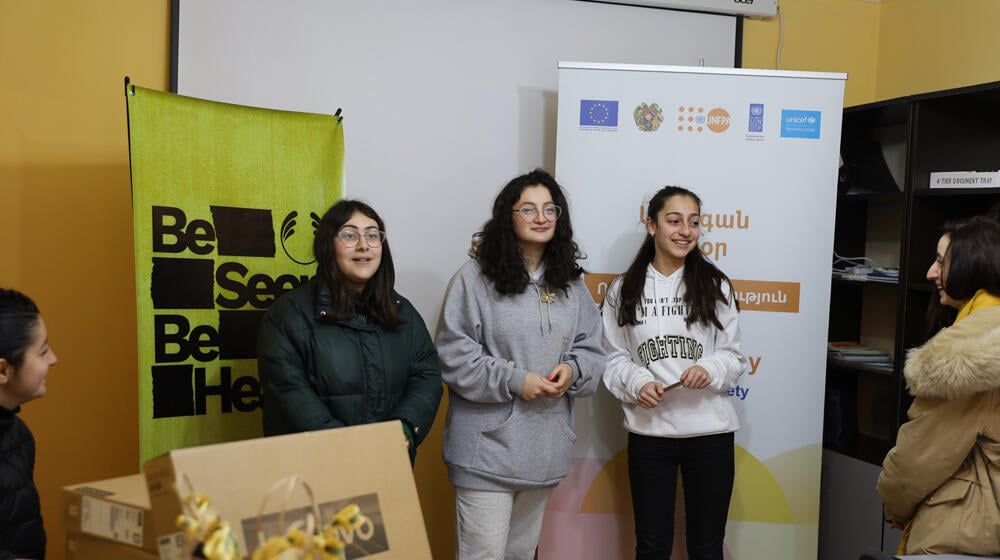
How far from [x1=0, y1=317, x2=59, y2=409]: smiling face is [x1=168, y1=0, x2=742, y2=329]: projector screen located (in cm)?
156

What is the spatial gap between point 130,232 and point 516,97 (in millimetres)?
1647

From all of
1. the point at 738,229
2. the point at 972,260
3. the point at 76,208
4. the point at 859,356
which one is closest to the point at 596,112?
the point at 738,229

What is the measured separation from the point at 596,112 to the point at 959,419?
5.35 feet

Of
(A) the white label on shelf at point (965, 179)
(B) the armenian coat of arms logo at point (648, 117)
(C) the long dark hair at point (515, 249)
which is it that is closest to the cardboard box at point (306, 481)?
(C) the long dark hair at point (515, 249)

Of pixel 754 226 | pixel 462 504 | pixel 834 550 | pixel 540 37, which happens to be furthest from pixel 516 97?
pixel 834 550

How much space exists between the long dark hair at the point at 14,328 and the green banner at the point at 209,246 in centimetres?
65

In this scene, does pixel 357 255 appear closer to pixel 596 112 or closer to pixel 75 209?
pixel 596 112

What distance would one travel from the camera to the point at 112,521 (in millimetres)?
1531

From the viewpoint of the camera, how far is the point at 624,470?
9.71ft

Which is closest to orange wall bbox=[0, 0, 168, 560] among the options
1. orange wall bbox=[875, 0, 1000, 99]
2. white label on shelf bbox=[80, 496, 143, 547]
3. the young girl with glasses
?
the young girl with glasses

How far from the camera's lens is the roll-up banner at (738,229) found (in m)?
2.91

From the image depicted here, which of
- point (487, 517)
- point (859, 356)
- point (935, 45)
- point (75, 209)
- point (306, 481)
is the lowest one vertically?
point (487, 517)

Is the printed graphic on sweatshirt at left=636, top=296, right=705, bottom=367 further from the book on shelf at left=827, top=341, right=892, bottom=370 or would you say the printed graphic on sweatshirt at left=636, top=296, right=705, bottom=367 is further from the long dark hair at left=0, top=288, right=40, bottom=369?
the long dark hair at left=0, top=288, right=40, bottom=369

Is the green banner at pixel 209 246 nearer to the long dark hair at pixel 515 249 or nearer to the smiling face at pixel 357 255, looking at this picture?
the smiling face at pixel 357 255
